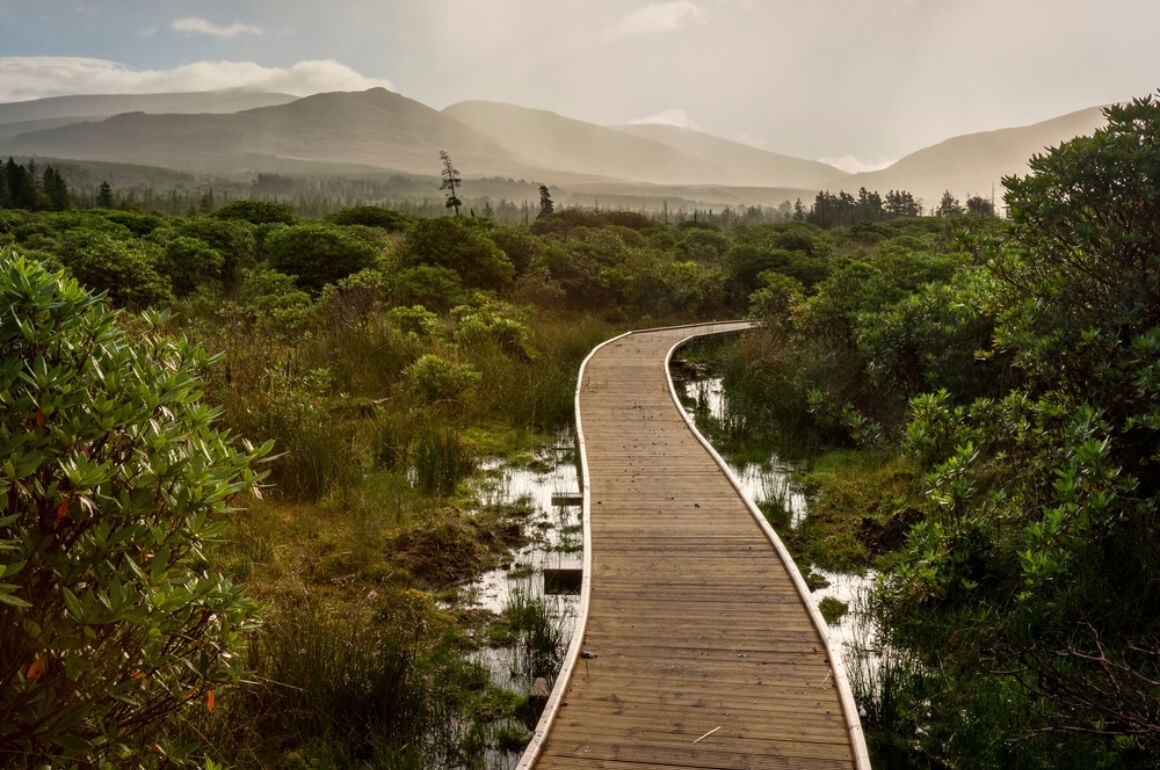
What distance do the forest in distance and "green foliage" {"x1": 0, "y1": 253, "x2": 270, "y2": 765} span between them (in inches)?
0.5

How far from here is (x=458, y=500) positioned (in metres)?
7.34

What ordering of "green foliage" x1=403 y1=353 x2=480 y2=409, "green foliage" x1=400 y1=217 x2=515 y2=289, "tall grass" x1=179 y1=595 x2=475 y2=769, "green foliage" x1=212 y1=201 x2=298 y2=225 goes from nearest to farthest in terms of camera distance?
"tall grass" x1=179 y1=595 x2=475 y2=769 → "green foliage" x1=403 y1=353 x2=480 y2=409 → "green foliage" x1=400 y1=217 x2=515 y2=289 → "green foliage" x1=212 y1=201 x2=298 y2=225

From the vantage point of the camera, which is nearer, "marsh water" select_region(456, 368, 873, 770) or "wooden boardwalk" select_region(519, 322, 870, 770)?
"wooden boardwalk" select_region(519, 322, 870, 770)

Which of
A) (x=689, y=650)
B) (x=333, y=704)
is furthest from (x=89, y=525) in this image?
(x=689, y=650)

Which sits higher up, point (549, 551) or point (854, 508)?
point (854, 508)

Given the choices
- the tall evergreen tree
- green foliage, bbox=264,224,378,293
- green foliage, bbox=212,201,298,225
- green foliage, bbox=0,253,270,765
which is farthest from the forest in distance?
the tall evergreen tree

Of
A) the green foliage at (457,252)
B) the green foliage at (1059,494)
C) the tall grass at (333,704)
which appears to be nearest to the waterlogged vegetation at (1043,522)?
the green foliage at (1059,494)

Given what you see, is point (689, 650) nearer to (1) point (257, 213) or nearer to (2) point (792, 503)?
(2) point (792, 503)

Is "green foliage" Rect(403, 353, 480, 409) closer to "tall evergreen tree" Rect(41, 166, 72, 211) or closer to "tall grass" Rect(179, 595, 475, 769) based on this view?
"tall grass" Rect(179, 595, 475, 769)

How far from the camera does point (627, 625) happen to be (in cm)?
444

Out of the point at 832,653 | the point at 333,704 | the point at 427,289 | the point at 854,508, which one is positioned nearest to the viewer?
the point at 333,704

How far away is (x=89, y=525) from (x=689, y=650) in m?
2.93

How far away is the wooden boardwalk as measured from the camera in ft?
11.0

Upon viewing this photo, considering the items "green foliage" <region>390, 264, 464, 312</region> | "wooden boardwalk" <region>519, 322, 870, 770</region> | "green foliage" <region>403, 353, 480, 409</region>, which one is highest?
"green foliage" <region>390, 264, 464, 312</region>
